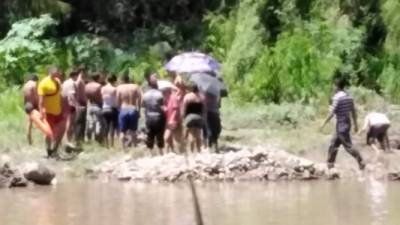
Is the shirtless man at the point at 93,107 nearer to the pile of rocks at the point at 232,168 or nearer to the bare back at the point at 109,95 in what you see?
the bare back at the point at 109,95

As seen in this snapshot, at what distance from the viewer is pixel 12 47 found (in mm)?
35125

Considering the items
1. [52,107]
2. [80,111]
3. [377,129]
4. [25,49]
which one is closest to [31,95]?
[80,111]

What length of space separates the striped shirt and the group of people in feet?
7.04

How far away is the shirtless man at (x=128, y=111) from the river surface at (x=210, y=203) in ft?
9.23

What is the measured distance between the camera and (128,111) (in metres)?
19.9

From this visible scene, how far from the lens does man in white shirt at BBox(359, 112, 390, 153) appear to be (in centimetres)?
1953

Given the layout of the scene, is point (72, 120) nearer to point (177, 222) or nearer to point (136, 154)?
point (136, 154)

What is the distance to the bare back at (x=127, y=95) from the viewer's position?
19.9 metres

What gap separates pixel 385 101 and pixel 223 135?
6904 mm

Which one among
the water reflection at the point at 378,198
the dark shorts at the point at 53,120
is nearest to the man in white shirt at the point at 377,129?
the water reflection at the point at 378,198

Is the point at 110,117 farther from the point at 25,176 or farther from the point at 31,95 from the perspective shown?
the point at 25,176

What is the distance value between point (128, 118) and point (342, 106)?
13.0ft

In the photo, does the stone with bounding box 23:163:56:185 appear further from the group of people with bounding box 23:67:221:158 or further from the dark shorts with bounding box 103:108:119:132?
the dark shorts with bounding box 103:108:119:132

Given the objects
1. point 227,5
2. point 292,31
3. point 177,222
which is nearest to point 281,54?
point 292,31
